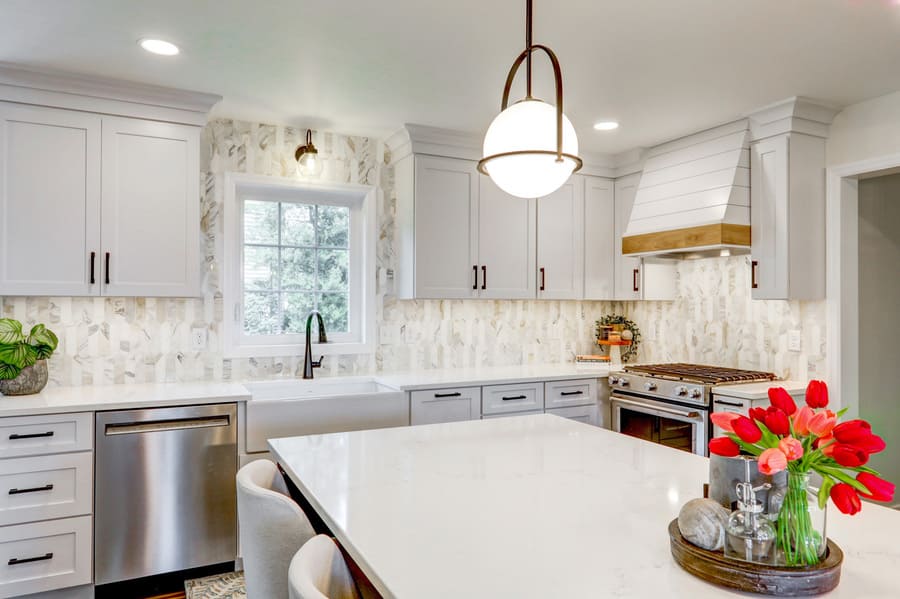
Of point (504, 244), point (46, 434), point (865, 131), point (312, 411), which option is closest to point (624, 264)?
point (504, 244)

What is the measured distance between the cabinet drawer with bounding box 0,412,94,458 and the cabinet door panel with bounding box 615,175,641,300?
3366 mm

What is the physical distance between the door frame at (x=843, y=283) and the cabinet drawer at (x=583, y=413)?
134cm

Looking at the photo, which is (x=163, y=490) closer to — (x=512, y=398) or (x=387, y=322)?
(x=387, y=322)

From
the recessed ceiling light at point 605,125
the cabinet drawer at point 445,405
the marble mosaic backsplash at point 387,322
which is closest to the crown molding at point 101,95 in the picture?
the marble mosaic backsplash at point 387,322

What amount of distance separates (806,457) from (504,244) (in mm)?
3022

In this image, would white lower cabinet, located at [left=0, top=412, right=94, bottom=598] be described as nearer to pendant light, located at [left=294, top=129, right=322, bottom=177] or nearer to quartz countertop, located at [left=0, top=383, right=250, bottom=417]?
quartz countertop, located at [left=0, top=383, right=250, bottom=417]

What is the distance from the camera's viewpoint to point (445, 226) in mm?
3771

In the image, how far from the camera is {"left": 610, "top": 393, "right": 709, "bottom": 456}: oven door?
3.32m

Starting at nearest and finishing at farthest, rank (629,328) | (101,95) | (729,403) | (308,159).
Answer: (101,95) < (729,403) < (308,159) < (629,328)

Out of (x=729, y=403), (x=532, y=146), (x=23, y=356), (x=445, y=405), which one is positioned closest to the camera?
(x=532, y=146)

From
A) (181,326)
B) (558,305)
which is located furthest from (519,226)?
(181,326)

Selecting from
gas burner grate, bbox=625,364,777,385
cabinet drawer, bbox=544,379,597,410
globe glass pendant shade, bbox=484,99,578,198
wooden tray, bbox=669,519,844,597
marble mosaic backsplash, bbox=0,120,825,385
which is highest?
globe glass pendant shade, bbox=484,99,578,198

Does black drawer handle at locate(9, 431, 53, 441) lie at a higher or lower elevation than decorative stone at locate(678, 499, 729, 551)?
lower

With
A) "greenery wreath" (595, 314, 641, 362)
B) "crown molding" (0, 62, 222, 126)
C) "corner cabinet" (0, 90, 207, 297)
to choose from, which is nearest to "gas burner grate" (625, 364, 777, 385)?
"greenery wreath" (595, 314, 641, 362)
